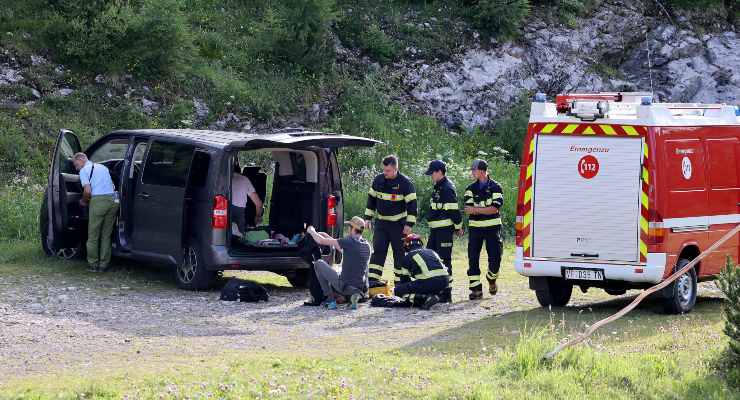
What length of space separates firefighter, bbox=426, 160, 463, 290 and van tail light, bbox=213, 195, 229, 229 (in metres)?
2.41

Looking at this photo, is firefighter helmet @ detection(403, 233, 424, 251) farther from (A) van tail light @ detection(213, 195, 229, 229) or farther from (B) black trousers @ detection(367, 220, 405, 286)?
(A) van tail light @ detection(213, 195, 229, 229)

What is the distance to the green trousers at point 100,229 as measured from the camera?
14.7m

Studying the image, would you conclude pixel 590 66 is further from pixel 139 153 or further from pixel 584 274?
pixel 584 274

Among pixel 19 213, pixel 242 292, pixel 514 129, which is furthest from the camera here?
pixel 514 129

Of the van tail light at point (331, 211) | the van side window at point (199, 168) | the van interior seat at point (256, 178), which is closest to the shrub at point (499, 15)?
the van interior seat at point (256, 178)

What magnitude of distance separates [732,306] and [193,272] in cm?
667

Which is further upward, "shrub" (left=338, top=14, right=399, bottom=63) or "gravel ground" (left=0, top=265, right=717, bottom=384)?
"shrub" (left=338, top=14, right=399, bottom=63)

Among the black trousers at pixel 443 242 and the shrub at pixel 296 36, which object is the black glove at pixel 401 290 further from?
the shrub at pixel 296 36

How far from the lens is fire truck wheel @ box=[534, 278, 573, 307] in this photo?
43.4ft

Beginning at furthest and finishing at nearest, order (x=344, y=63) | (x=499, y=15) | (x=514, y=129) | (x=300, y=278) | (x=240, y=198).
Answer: (x=499, y=15) < (x=344, y=63) < (x=514, y=129) < (x=300, y=278) < (x=240, y=198)

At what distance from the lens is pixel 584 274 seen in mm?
12523

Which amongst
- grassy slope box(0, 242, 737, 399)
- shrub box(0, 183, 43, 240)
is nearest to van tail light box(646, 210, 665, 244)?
grassy slope box(0, 242, 737, 399)

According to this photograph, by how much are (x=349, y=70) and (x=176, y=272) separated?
1303cm

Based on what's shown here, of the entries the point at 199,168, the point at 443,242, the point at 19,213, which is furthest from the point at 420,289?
the point at 19,213
